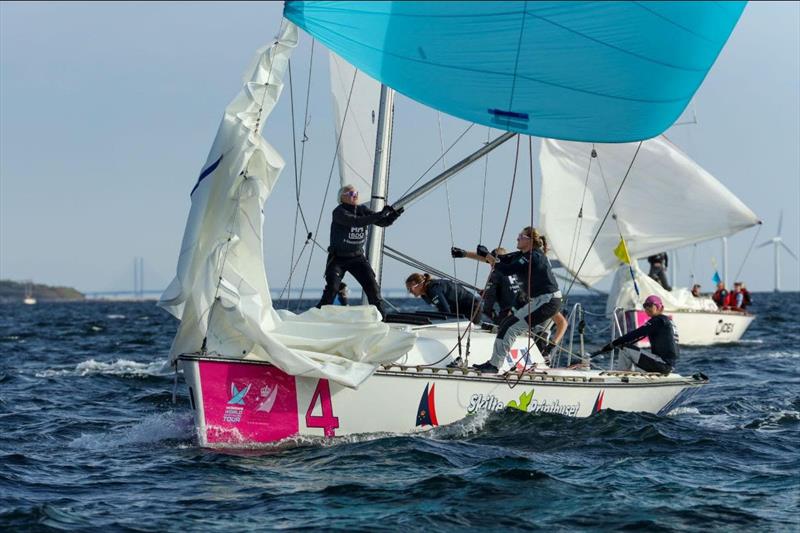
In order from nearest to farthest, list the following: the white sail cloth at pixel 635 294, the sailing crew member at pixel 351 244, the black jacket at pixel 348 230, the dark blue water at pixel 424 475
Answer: the dark blue water at pixel 424 475 < the sailing crew member at pixel 351 244 < the black jacket at pixel 348 230 < the white sail cloth at pixel 635 294

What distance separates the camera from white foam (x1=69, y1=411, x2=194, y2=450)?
33.7 feet

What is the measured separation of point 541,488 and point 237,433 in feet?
9.06

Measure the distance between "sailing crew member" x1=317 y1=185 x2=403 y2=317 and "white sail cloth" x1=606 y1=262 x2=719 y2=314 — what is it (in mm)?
13179

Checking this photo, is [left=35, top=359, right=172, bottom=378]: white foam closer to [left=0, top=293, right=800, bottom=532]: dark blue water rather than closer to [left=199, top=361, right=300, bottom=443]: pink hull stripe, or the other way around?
[left=0, top=293, right=800, bottom=532]: dark blue water

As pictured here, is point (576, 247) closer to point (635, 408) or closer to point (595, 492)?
point (635, 408)

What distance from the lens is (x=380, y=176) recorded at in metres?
12.4

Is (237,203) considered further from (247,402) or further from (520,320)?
(520,320)

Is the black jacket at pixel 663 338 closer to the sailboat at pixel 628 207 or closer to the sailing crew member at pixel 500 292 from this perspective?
the sailing crew member at pixel 500 292

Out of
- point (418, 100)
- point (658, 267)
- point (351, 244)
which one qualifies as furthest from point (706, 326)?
point (418, 100)

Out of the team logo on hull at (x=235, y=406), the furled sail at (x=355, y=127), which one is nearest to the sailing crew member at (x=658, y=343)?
the furled sail at (x=355, y=127)

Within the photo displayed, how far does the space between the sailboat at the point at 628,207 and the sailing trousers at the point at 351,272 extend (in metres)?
11.1

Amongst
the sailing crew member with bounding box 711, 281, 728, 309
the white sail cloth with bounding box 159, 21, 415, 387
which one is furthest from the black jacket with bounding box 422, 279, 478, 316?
the sailing crew member with bounding box 711, 281, 728, 309

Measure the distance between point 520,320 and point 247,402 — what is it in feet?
9.86

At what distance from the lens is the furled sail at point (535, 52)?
8.32 m
